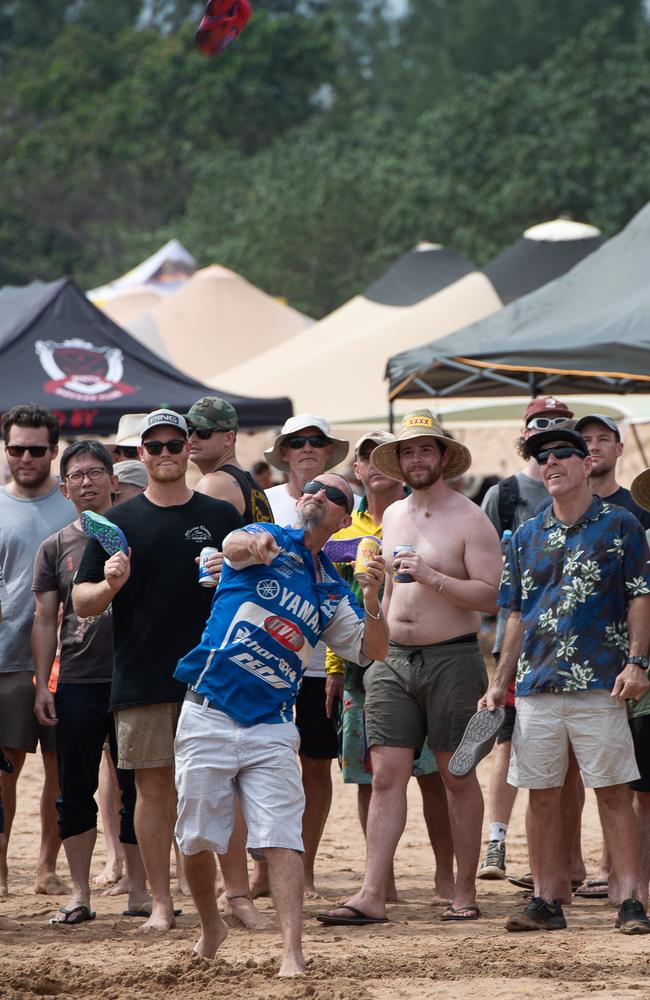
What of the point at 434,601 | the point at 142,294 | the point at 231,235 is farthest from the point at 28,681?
the point at 231,235

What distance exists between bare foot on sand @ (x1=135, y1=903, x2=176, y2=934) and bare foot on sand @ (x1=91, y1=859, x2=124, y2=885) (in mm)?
1062

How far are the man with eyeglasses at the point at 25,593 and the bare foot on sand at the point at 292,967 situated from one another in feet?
6.74

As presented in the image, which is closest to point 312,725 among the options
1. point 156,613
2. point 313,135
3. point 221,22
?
point 156,613

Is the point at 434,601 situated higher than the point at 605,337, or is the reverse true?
the point at 605,337

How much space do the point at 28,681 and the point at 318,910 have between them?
5.21 feet

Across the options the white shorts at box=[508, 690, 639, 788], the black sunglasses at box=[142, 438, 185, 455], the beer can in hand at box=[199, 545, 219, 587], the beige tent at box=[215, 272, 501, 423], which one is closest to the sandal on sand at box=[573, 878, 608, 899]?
the white shorts at box=[508, 690, 639, 788]

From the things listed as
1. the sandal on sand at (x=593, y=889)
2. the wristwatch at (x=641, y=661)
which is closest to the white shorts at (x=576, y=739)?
the wristwatch at (x=641, y=661)

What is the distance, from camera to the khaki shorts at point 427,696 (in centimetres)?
592

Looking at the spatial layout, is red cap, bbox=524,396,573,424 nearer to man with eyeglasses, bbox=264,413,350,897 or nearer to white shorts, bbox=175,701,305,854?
man with eyeglasses, bbox=264,413,350,897

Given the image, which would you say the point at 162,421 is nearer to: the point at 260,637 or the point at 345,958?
the point at 260,637

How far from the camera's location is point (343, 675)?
6430mm

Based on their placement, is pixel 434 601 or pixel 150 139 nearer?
pixel 434 601

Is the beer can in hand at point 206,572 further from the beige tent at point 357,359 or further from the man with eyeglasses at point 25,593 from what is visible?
the beige tent at point 357,359

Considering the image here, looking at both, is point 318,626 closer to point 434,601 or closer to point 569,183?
point 434,601
